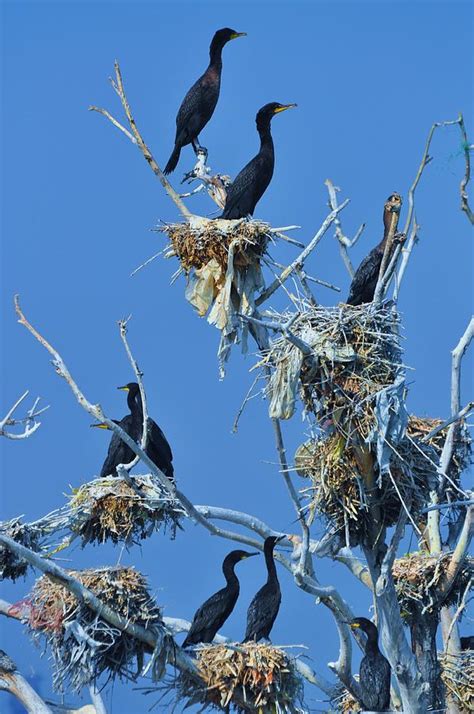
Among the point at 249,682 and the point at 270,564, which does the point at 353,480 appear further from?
the point at 270,564

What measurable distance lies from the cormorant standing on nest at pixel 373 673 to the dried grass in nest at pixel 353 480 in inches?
76.4

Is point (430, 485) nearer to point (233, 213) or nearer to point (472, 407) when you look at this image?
point (472, 407)

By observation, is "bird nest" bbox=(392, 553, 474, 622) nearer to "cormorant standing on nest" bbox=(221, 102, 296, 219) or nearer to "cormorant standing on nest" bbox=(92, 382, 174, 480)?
"cormorant standing on nest" bbox=(92, 382, 174, 480)

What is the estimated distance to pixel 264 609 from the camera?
15273 mm

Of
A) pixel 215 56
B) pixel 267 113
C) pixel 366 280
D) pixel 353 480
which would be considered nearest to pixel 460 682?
pixel 353 480

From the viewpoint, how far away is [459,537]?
16.7m

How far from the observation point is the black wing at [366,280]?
14.5 metres

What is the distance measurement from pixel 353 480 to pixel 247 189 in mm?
3065

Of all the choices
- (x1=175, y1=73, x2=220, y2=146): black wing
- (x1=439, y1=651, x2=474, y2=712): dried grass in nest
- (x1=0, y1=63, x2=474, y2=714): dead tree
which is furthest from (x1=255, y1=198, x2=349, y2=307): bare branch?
(x1=439, y1=651, x2=474, y2=712): dried grass in nest

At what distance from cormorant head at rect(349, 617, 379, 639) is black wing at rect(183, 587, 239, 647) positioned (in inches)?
42.8

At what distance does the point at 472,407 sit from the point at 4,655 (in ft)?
25.5

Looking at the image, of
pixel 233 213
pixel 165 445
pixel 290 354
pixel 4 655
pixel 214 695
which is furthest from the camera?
pixel 4 655

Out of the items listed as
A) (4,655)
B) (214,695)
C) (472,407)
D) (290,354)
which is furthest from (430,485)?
(4,655)

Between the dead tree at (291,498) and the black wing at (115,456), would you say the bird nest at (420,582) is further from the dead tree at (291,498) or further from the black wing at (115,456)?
the black wing at (115,456)
